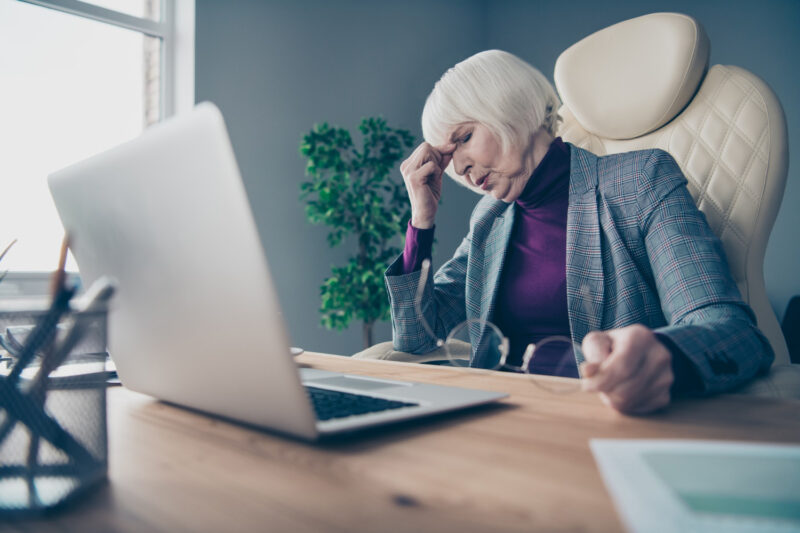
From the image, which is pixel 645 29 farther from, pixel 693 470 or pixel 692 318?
pixel 693 470

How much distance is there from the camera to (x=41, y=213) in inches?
90.4

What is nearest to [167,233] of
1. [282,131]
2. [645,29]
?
[645,29]

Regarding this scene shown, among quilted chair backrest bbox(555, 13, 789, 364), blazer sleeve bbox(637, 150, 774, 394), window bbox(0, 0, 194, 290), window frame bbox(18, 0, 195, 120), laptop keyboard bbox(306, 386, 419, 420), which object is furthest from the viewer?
window frame bbox(18, 0, 195, 120)

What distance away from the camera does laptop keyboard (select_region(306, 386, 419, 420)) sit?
50cm

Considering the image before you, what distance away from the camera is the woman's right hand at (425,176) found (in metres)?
1.26

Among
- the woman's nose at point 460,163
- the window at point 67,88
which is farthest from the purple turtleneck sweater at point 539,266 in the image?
the window at point 67,88

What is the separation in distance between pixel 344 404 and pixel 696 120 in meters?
1.07

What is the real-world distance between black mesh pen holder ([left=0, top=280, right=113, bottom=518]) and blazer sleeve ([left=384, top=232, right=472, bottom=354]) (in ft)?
2.69

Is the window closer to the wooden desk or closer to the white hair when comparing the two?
the white hair

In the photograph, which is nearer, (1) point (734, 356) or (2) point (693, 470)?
(2) point (693, 470)

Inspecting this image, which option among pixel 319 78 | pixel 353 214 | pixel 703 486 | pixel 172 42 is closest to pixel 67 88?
pixel 172 42

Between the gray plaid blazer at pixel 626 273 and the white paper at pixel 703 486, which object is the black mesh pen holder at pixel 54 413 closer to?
the white paper at pixel 703 486

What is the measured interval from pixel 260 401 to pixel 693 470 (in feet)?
0.98

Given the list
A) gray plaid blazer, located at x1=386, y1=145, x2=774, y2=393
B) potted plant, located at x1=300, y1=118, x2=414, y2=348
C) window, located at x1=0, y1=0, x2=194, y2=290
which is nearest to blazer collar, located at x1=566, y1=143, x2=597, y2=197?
gray plaid blazer, located at x1=386, y1=145, x2=774, y2=393
